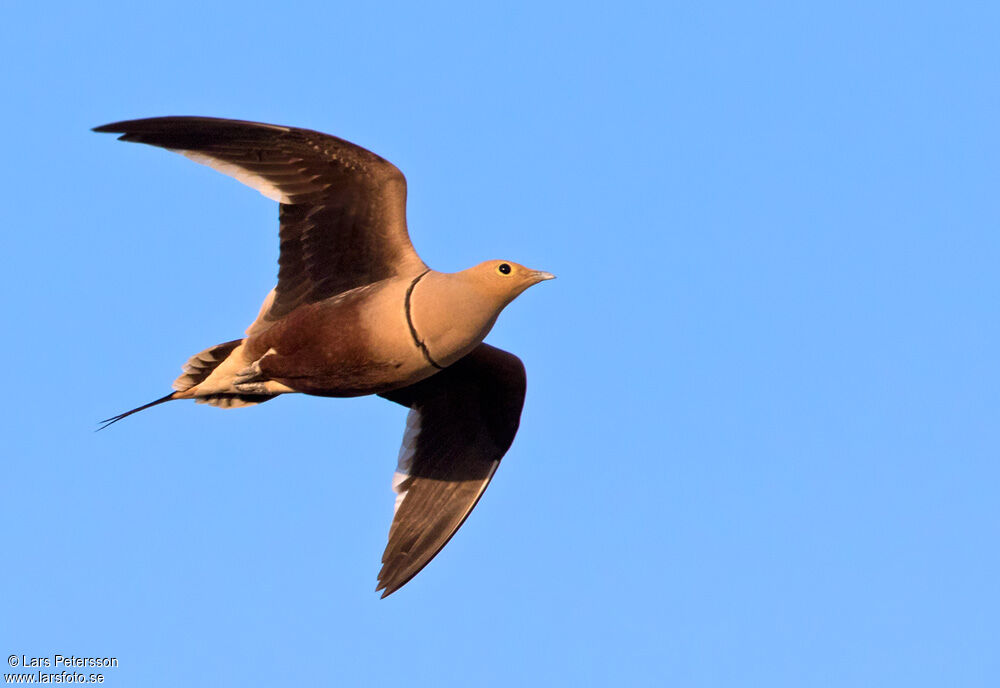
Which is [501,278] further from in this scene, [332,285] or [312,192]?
[312,192]

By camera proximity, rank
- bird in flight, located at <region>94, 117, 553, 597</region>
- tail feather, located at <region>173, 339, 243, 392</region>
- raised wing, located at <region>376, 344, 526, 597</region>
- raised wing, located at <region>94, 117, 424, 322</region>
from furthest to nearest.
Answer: raised wing, located at <region>376, 344, 526, 597</region>
tail feather, located at <region>173, 339, 243, 392</region>
bird in flight, located at <region>94, 117, 553, 597</region>
raised wing, located at <region>94, 117, 424, 322</region>

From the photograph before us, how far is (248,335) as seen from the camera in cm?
996

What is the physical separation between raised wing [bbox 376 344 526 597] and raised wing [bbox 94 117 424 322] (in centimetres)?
168

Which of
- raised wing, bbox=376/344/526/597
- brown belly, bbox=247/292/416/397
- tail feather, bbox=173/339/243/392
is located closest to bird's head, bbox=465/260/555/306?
brown belly, bbox=247/292/416/397

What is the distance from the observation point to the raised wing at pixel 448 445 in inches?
432

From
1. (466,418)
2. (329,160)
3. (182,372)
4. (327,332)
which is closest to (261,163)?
(329,160)

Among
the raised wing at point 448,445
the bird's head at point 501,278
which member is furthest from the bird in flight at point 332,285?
the raised wing at point 448,445

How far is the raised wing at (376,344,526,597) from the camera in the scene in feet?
36.0

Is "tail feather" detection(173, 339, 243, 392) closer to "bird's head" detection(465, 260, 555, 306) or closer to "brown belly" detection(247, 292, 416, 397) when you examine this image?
"brown belly" detection(247, 292, 416, 397)

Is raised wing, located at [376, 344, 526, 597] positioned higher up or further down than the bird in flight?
further down

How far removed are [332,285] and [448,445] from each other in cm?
217

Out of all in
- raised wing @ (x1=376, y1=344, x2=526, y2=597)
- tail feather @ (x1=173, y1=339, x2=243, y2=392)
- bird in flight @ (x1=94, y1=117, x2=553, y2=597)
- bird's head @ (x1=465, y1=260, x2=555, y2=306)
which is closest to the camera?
bird in flight @ (x1=94, y1=117, x2=553, y2=597)

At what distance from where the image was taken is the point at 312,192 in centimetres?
939

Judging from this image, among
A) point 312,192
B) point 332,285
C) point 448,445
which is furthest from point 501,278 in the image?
point 448,445
